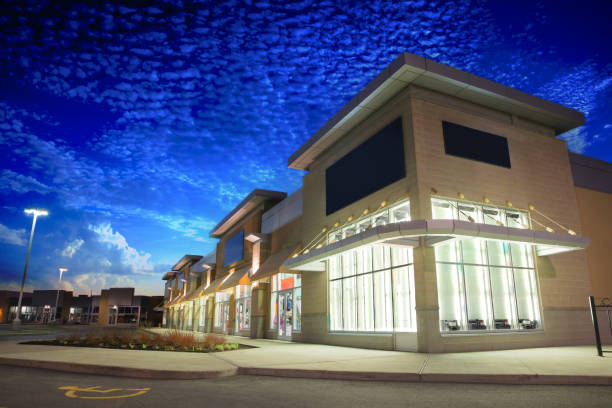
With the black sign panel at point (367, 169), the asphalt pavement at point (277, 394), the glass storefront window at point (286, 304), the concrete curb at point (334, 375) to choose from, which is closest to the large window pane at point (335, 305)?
the glass storefront window at point (286, 304)

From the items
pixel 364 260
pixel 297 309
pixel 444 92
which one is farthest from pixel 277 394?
pixel 297 309

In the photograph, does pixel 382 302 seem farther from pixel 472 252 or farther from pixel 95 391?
pixel 95 391

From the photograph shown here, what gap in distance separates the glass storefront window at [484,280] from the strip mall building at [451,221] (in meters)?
0.05

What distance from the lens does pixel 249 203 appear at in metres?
32.3

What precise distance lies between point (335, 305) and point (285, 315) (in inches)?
221

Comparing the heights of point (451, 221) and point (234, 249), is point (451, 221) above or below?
below

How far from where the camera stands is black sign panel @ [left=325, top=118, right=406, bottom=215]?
629 inches

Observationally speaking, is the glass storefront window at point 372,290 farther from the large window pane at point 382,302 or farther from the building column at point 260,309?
the building column at point 260,309

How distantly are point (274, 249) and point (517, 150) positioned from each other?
52.7ft

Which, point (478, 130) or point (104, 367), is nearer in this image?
point (104, 367)

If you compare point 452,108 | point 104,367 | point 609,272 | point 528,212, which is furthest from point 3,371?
point 609,272

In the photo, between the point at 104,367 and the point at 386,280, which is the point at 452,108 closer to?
the point at 386,280

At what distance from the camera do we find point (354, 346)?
17.2m

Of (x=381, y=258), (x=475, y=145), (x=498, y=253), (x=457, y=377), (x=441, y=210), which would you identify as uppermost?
(x=475, y=145)
